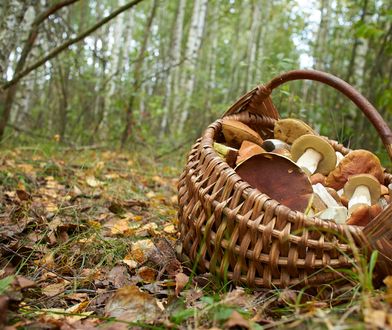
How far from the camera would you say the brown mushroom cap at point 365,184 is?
1757 millimetres

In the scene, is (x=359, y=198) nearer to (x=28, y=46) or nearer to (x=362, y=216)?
(x=362, y=216)

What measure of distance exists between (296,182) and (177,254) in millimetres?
597

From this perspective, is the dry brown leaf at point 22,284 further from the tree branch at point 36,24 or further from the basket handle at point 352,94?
the tree branch at point 36,24

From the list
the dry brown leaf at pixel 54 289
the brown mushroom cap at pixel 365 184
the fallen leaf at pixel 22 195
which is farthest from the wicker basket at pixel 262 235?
the fallen leaf at pixel 22 195

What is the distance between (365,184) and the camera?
179 centimetres

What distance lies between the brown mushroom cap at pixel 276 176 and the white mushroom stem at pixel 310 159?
0.35m

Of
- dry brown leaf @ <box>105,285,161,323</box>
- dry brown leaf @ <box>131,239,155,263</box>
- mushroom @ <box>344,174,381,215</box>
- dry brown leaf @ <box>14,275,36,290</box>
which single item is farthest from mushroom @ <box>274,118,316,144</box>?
dry brown leaf @ <box>14,275,36,290</box>

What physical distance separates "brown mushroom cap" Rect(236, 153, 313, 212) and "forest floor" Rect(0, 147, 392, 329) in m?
0.38

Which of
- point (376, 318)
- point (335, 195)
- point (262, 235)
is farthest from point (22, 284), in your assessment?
point (335, 195)

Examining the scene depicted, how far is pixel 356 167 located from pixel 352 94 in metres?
0.34

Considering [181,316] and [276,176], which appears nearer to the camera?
[181,316]

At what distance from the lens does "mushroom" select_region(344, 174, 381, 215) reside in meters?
1.74

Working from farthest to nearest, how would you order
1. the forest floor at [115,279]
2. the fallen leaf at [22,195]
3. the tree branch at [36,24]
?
the tree branch at [36,24] < the fallen leaf at [22,195] < the forest floor at [115,279]

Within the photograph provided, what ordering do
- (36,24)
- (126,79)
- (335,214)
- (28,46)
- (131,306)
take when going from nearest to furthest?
(131,306) → (335,214) → (36,24) → (28,46) → (126,79)
